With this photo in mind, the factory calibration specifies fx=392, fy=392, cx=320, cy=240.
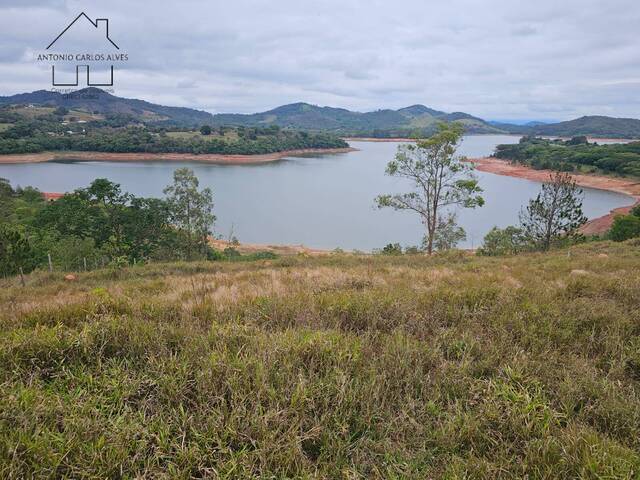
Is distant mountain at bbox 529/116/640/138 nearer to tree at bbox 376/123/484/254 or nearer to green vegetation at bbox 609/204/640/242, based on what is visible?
green vegetation at bbox 609/204/640/242

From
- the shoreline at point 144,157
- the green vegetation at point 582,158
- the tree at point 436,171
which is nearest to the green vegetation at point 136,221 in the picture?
the tree at point 436,171

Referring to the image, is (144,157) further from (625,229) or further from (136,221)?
(625,229)

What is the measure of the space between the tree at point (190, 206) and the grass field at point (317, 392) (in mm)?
19817

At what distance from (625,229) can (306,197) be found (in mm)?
26258

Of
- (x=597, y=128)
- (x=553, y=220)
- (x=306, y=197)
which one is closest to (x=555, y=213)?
(x=553, y=220)

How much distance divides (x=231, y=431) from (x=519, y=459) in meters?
1.39

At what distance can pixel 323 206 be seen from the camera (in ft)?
120

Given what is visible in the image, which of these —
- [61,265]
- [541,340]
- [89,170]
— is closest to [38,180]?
[89,170]

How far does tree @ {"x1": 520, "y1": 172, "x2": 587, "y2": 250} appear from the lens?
693 inches

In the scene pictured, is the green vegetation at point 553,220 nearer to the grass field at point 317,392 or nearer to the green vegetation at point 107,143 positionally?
the grass field at point 317,392

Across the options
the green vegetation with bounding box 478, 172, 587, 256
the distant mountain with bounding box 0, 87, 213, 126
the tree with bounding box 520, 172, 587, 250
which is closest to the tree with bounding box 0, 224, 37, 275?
the green vegetation with bounding box 478, 172, 587, 256

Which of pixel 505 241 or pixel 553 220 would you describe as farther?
pixel 505 241

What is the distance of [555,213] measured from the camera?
1789cm

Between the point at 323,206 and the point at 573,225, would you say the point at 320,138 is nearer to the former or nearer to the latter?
the point at 323,206
